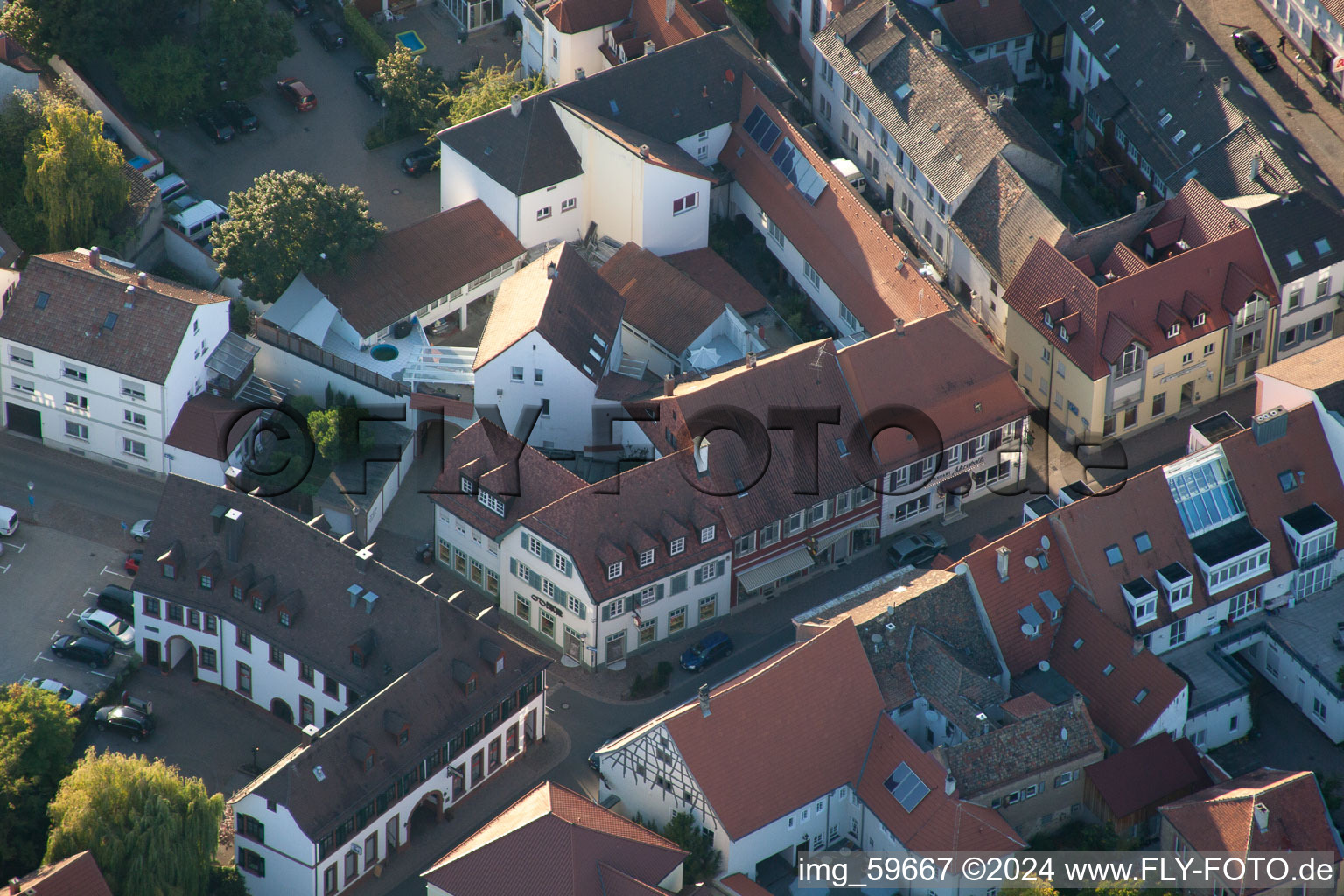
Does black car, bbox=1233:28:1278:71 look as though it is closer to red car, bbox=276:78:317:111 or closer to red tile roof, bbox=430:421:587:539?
red tile roof, bbox=430:421:587:539

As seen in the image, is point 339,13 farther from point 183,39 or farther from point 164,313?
point 164,313

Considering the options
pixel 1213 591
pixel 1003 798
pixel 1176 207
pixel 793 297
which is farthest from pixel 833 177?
pixel 1003 798

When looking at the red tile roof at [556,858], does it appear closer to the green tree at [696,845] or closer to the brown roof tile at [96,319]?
the green tree at [696,845]

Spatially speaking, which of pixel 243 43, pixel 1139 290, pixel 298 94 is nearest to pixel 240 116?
pixel 298 94

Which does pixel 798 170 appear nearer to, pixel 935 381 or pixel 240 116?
pixel 935 381

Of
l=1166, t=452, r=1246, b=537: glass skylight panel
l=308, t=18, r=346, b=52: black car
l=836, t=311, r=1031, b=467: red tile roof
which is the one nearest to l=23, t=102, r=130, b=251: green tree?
l=308, t=18, r=346, b=52: black car

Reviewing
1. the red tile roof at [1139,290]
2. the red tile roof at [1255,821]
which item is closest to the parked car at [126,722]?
the red tile roof at [1255,821]
